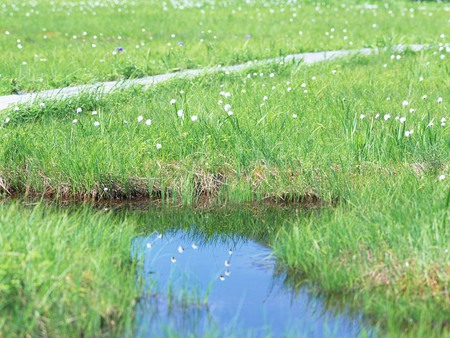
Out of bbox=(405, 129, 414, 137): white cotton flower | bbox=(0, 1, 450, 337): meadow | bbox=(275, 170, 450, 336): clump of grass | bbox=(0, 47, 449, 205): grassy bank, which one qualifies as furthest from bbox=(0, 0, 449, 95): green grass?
bbox=(275, 170, 450, 336): clump of grass

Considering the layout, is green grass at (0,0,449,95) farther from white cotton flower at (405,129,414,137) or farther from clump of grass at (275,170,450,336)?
clump of grass at (275,170,450,336)

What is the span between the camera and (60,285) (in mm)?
4070

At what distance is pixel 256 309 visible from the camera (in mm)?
4367

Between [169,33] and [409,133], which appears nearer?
[409,133]

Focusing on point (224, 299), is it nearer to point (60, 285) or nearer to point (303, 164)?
point (60, 285)

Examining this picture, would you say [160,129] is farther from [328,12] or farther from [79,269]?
[328,12]

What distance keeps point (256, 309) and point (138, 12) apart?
13449 mm

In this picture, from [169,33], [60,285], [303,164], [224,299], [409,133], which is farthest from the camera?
[169,33]

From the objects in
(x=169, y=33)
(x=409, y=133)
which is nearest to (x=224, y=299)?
(x=409, y=133)

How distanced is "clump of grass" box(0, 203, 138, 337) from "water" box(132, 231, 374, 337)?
6.3 inches

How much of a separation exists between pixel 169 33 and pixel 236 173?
7.83 meters

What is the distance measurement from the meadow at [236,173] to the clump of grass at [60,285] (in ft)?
0.03

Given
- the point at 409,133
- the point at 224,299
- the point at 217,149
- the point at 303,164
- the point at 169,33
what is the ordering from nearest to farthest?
the point at 224,299
the point at 303,164
the point at 409,133
the point at 217,149
the point at 169,33

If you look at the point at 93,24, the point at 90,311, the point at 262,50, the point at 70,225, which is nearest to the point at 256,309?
the point at 90,311
